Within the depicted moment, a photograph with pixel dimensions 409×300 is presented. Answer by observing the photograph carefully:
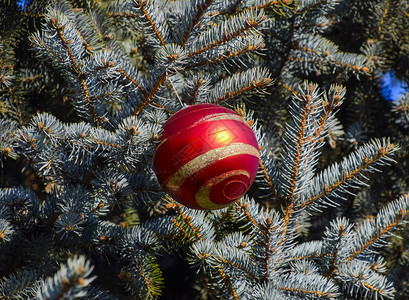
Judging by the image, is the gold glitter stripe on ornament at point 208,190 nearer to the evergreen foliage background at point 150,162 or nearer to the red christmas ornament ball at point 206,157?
the red christmas ornament ball at point 206,157

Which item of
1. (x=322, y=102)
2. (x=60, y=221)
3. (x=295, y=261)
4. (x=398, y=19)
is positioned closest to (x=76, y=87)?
(x=60, y=221)

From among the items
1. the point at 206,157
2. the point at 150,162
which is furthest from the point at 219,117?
the point at 150,162

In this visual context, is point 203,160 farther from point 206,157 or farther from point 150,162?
point 150,162

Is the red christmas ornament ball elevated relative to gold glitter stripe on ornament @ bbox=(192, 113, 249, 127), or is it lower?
lower

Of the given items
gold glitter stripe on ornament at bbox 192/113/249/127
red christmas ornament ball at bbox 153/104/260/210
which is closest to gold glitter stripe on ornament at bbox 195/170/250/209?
red christmas ornament ball at bbox 153/104/260/210

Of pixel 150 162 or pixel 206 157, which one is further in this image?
pixel 150 162

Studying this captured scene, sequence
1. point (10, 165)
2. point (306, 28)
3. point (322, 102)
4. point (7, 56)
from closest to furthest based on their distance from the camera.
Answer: point (322, 102)
point (7, 56)
point (306, 28)
point (10, 165)

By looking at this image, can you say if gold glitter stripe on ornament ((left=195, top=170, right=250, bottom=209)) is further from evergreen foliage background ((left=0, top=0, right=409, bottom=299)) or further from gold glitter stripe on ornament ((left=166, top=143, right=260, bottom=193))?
evergreen foliage background ((left=0, top=0, right=409, bottom=299))

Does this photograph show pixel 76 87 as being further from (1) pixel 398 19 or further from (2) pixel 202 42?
(1) pixel 398 19
